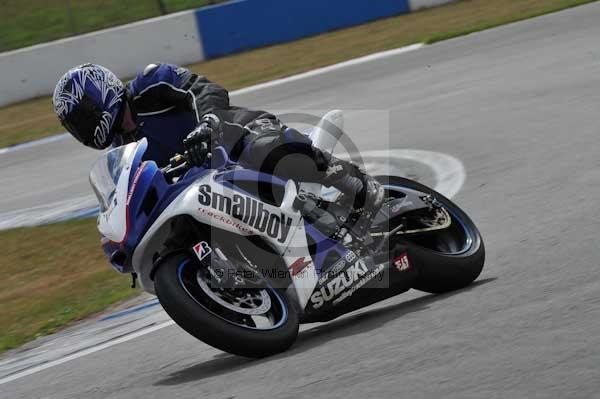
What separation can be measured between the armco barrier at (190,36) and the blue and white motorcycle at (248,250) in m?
12.6

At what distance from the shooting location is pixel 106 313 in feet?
22.3

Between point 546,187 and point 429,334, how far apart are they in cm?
327

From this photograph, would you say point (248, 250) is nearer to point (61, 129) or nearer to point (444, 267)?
point (444, 267)

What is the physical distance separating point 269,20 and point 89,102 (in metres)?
13.0

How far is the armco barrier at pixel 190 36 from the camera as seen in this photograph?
679 inches

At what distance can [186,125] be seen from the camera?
547 centimetres

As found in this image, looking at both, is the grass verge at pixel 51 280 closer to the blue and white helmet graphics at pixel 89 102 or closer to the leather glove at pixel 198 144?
the blue and white helmet graphics at pixel 89 102

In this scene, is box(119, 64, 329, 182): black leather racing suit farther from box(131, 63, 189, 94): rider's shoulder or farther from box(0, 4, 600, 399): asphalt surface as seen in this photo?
box(0, 4, 600, 399): asphalt surface

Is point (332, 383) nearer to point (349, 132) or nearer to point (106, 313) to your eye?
point (106, 313)

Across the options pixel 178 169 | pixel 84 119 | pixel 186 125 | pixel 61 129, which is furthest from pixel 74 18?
pixel 178 169

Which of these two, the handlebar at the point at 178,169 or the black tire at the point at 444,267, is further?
the black tire at the point at 444,267

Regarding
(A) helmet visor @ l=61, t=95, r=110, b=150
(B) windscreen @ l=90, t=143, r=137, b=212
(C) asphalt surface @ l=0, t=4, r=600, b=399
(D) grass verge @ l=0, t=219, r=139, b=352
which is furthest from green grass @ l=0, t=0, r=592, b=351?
(B) windscreen @ l=90, t=143, r=137, b=212

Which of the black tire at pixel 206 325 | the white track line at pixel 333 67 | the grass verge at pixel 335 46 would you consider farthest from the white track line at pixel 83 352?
the grass verge at pixel 335 46

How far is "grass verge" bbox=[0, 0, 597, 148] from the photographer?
49.1 ft
